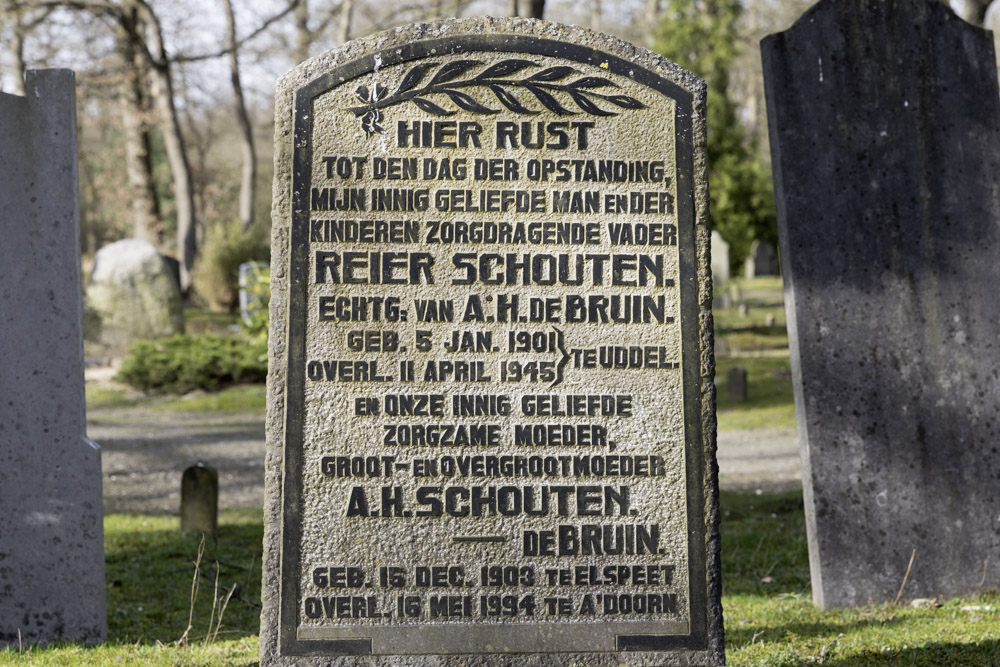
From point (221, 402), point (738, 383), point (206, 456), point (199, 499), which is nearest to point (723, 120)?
point (738, 383)

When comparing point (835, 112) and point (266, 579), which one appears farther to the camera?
point (835, 112)

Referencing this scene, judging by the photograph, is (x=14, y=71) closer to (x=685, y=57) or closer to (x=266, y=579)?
(x=685, y=57)

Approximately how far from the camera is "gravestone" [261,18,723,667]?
3295 millimetres

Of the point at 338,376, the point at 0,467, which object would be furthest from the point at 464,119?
the point at 0,467

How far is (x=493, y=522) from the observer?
3338 mm

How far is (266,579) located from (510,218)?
1472 millimetres

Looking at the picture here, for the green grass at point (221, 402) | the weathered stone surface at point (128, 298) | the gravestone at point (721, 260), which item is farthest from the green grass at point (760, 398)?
the weathered stone surface at point (128, 298)

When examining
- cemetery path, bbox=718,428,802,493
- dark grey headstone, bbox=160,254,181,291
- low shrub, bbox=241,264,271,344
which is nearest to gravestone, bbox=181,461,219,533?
cemetery path, bbox=718,428,802,493

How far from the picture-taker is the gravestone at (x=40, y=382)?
13.7ft

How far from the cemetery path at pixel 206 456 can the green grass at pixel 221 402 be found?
0.43m

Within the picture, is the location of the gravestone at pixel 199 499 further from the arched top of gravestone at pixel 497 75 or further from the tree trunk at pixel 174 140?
the tree trunk at pixel 174 140

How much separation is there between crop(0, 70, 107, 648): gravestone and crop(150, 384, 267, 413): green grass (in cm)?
944

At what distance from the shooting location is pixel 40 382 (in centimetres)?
419

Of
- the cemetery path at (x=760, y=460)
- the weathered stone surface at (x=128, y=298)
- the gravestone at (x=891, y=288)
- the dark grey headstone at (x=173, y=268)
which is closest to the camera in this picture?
the gravestone at (x=891, y=288)
